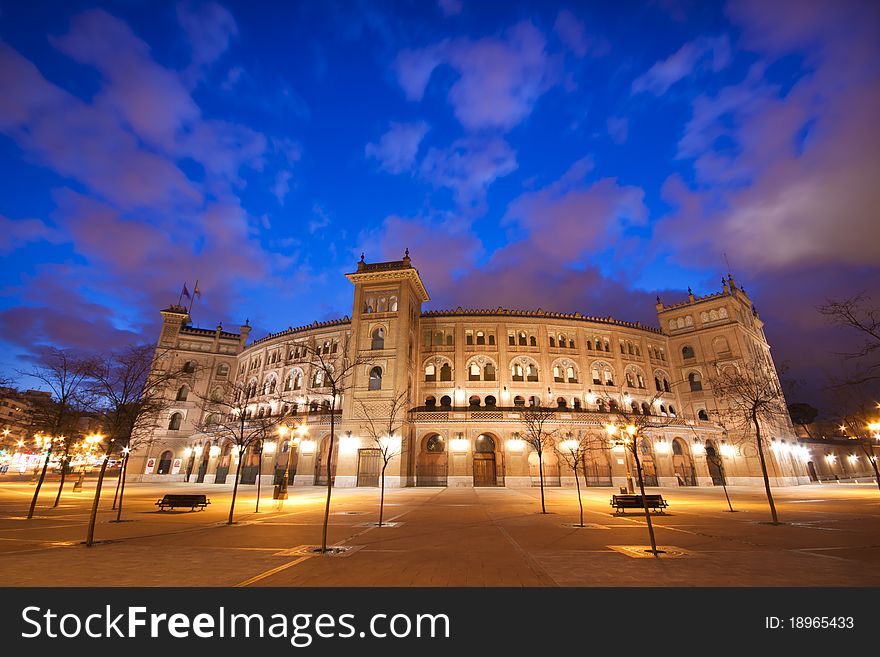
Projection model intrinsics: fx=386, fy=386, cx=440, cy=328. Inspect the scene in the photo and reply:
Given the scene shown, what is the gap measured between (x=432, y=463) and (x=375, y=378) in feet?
32.7

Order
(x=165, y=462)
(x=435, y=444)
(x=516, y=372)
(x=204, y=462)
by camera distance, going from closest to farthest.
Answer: (x=435, y=444), (x=516, y=372), (x=204, y=462), (x=165, y=462)

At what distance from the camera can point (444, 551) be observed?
929 cm

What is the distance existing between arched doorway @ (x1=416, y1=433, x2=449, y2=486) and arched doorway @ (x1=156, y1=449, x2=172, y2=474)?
37607 mm

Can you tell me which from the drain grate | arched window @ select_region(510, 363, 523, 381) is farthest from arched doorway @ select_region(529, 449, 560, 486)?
the drain grate

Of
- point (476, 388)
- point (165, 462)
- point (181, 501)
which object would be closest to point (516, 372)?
point (476, 388)

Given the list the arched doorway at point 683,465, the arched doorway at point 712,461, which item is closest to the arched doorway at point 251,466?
the arched doorway at point 683,465

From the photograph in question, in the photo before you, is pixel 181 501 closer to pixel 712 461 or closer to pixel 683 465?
pixel 683 465

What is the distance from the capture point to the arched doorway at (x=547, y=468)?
120 feet

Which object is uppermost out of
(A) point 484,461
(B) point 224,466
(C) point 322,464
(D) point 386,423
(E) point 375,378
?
(E) point 375,378

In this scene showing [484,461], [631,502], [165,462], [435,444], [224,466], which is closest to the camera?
[631,502]

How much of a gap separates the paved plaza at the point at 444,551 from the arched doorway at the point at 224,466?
97.8 ft

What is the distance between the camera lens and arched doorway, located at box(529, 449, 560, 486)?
3644 cm

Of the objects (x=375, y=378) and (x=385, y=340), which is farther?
(x=385, y=340)
